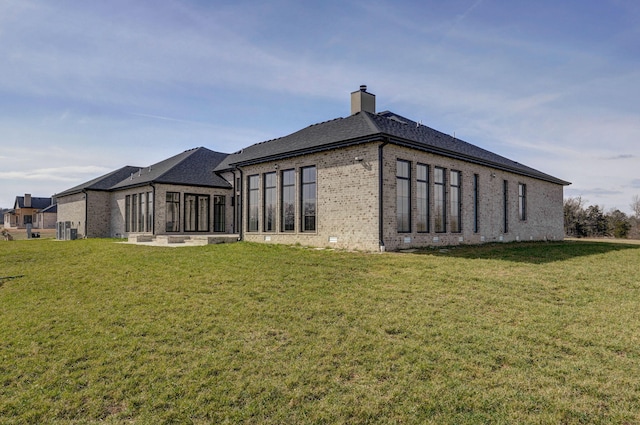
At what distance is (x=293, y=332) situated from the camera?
243 inches

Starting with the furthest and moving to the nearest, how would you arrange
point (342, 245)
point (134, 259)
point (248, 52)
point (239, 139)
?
point (239, 139) < point (342, 245) < point (248, 52) < point (134, 259)

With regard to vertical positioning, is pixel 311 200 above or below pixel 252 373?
above

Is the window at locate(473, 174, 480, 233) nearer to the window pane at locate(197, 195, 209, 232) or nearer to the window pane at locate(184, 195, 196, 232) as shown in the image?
the window pane at locate(197, 195, 209, 232)

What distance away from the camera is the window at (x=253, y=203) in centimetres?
1953

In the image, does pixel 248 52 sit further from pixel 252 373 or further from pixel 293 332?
pixel 252 373

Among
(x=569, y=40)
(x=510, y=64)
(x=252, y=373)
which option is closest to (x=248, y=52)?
(x=510, y=64)

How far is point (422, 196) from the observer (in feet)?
52.9

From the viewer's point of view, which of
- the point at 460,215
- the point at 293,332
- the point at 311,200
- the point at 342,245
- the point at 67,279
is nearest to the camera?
the point at 293,332

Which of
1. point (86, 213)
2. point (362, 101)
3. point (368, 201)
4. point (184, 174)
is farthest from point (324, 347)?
point (86, 213)

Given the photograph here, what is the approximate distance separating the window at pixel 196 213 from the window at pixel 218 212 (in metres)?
0.46

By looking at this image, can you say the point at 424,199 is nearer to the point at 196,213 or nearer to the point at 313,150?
the point at 313,150

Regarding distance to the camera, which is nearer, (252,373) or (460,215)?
(252,373)

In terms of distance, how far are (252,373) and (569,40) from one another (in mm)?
13363

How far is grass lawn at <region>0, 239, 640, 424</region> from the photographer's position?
4.15 meters
